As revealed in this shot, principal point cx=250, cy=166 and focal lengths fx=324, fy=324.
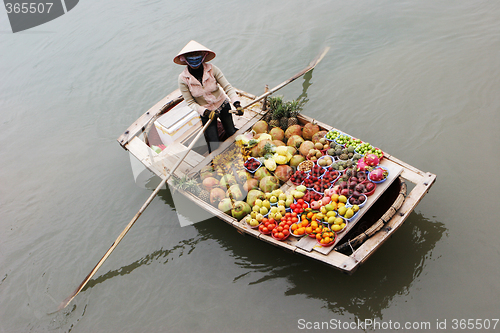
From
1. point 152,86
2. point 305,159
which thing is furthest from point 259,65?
point 305,159

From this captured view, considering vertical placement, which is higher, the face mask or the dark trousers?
the face mask

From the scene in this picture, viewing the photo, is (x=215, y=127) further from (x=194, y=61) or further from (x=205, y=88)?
(x=194, y=61)

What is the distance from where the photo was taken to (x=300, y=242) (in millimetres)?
4250

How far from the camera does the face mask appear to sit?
4.91 metres

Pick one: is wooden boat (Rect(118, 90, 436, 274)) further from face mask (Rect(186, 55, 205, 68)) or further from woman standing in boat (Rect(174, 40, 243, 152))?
face mask (Rect(186, 55, 205, 68))

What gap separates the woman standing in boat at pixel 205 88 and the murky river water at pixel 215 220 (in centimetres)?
177

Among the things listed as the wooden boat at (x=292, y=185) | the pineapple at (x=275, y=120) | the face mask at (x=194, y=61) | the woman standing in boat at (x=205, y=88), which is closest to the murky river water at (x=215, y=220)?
the wooden boat at (x=292, y=185)

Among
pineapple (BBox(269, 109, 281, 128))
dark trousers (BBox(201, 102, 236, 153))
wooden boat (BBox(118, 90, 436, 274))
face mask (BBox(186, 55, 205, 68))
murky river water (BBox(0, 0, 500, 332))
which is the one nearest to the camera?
wooden boat (BBox(118, 90, 436, 274))

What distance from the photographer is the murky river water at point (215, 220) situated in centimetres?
458

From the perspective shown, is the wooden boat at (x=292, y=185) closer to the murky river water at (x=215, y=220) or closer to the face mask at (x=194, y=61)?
the murky river water at (x=215, y=220)

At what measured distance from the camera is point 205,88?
5312 millimetres

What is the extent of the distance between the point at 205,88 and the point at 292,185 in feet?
6.94

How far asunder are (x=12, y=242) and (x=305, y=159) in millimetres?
5642

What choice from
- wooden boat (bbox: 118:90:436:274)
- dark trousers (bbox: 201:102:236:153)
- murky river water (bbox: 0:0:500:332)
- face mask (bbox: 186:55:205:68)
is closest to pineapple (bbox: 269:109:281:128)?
wooden boat (bbox: 118:90:436:274)
